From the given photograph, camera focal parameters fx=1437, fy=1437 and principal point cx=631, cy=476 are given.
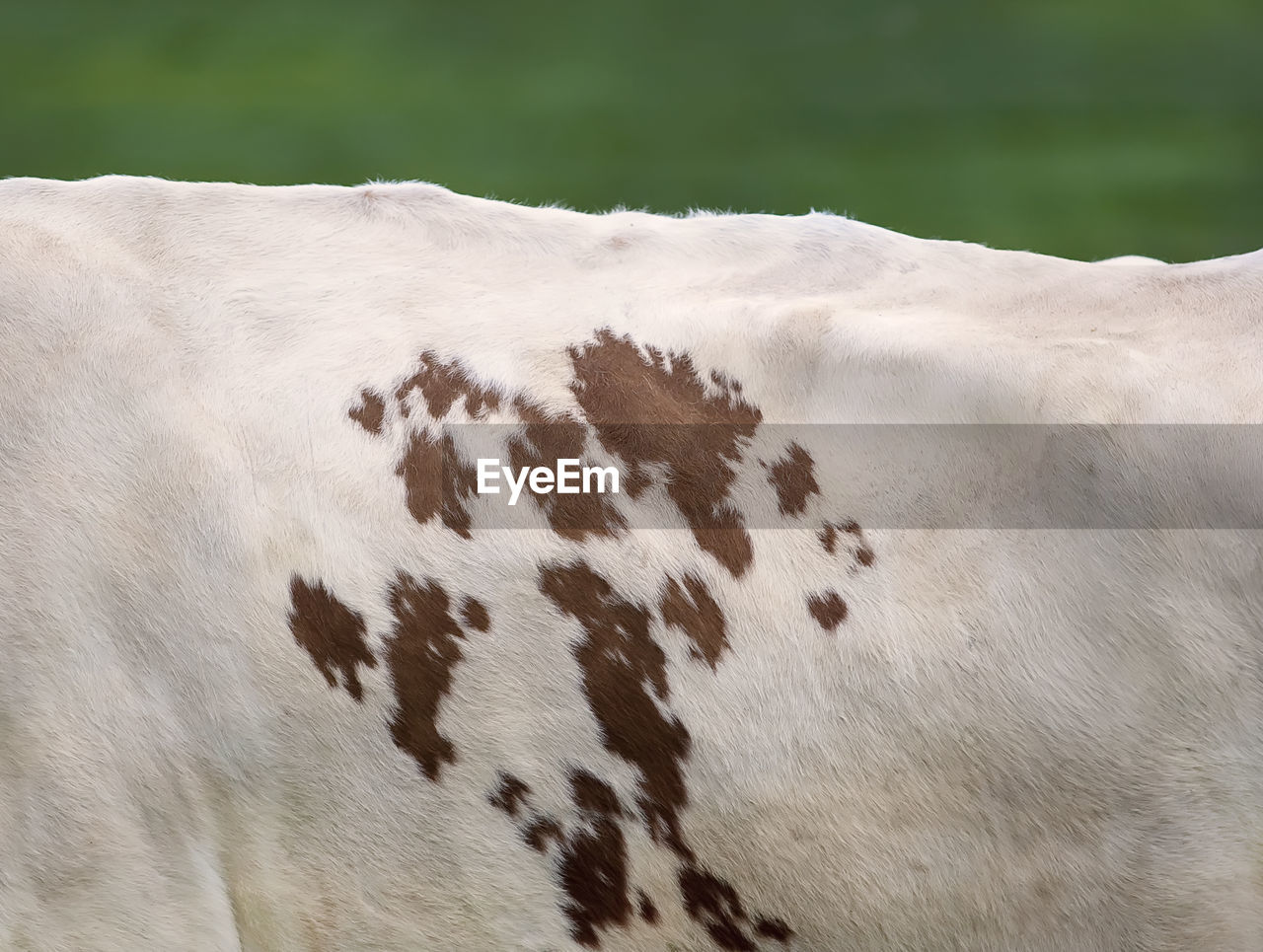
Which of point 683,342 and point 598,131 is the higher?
point 598,131

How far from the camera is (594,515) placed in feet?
4.53

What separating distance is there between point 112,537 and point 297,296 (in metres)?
0.31

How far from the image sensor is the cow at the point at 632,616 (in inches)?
50.6

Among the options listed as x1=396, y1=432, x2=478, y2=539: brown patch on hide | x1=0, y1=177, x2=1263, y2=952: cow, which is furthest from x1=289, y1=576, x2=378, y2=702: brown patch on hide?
x1=396, y1=432, x2=478, y2=539: brown patch on hide

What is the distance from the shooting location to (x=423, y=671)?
4.52 ft

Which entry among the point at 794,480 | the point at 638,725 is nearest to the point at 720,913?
the point at 638,725

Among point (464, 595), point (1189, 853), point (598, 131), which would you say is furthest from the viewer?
point (598, 131)

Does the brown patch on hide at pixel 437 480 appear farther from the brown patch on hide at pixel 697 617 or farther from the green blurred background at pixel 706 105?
the green blurred background at pixel 706 105

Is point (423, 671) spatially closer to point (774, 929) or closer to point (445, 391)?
point (445, 391)

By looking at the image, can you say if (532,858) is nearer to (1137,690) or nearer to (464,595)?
(464,595)

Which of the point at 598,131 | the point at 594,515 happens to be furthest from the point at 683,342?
Answer: the point at 598,131

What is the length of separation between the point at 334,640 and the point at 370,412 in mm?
228

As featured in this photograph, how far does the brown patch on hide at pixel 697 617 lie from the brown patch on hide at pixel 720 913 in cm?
20

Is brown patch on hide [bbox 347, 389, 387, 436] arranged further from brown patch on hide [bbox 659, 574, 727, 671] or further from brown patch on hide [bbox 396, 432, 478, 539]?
brown patch on hide [bbox 659, 574, 727, 671]
